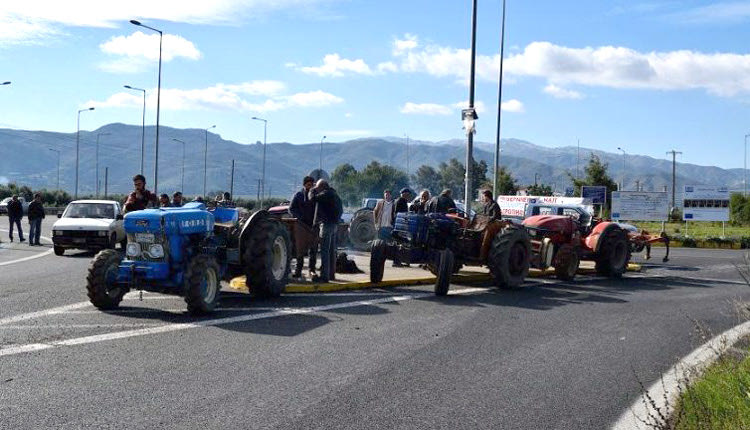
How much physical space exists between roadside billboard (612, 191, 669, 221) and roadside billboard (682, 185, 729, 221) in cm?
543

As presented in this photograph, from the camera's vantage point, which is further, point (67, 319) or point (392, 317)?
point (392, 317)

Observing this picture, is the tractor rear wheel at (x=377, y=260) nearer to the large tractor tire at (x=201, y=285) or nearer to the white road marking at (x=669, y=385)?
the large tractor tire at (x=201, y=285)

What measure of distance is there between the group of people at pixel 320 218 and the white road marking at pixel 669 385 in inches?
259

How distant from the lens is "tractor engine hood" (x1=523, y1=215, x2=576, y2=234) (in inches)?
707

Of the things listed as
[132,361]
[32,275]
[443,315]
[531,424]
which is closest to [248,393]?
[132,361]

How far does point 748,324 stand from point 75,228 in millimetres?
17370

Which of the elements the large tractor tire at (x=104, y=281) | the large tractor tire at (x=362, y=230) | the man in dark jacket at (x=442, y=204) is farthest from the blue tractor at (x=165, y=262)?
the large tractor tire at (x=362, y=230)

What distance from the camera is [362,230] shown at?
76.6ft

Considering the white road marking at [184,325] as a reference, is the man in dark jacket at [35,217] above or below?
above

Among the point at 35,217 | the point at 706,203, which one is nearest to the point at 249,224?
the point at 35,217

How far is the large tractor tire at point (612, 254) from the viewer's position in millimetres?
18344

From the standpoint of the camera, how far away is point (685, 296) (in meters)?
15.1

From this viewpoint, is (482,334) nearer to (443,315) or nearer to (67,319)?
(443,315)

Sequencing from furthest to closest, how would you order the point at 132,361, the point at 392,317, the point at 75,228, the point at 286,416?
the point at 75,228 < the point at 392,317 < the point at 132,361 < the point at 286,416
